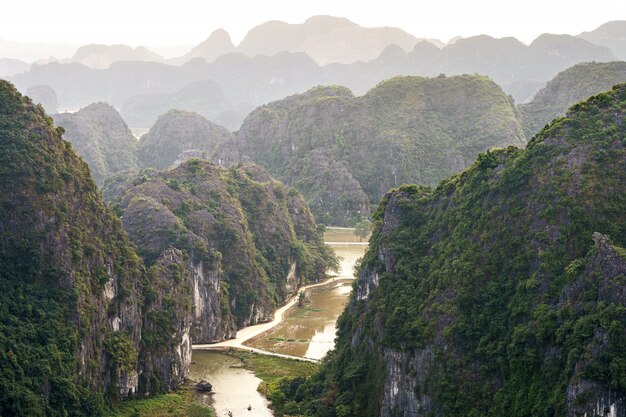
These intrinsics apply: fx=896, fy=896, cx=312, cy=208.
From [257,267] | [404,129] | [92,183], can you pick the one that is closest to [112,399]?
[92,183]

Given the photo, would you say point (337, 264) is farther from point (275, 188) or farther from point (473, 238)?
point (473, 238)

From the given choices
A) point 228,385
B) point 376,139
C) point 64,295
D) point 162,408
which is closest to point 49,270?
point 64,295

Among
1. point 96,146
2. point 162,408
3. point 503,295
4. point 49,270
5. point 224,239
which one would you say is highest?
point 96,146

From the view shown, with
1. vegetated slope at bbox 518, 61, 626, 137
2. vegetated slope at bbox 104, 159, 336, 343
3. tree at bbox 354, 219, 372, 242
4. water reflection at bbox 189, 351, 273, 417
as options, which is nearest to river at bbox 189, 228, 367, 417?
water reflection at bbox 189, 351, 273, 417

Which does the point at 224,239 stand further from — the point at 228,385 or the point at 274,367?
the point at 228,385

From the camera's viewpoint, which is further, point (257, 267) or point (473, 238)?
point (257, 267)

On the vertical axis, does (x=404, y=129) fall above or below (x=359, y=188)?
above
